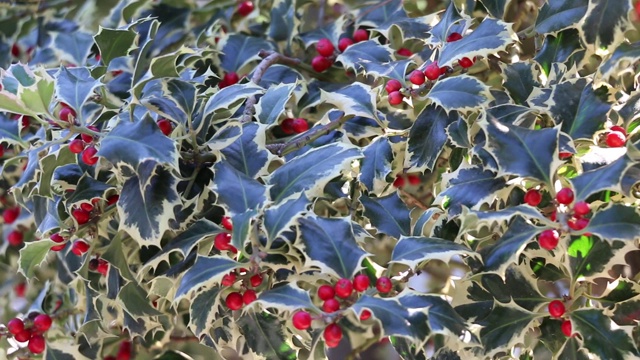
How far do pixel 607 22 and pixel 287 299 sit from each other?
0.57 m

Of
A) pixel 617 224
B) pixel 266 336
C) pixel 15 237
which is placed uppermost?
pixel 617 224

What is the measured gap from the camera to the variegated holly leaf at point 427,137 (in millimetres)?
1050

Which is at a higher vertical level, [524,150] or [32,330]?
[524,150]

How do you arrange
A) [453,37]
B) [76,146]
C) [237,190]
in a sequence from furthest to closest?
[453,37]
[76,146]
[237,190]

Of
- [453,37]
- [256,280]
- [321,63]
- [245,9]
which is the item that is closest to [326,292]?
[256,280]

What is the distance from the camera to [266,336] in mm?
1051

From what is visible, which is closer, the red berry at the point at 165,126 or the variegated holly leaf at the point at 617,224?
the variegated holly leaf at the point at 617,224

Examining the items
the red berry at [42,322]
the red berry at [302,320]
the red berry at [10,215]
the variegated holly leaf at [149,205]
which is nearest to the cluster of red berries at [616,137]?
the red berry at [302,320]

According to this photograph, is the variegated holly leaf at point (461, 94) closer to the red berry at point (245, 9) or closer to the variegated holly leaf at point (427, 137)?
the variegated holly leaf at point (427, 137)

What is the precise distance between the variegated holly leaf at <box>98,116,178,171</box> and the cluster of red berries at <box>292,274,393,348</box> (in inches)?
8.9

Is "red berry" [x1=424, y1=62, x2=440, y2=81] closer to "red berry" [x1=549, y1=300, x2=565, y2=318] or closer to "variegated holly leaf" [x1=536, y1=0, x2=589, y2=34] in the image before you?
"variegated holly leaf" [x1=536, y1=0, x2=589, y2=34]

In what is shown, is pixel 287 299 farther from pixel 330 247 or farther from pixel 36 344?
pixel 36 344

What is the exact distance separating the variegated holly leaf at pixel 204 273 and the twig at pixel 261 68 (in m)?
0.25

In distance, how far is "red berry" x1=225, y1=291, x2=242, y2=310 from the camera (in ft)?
3.22
